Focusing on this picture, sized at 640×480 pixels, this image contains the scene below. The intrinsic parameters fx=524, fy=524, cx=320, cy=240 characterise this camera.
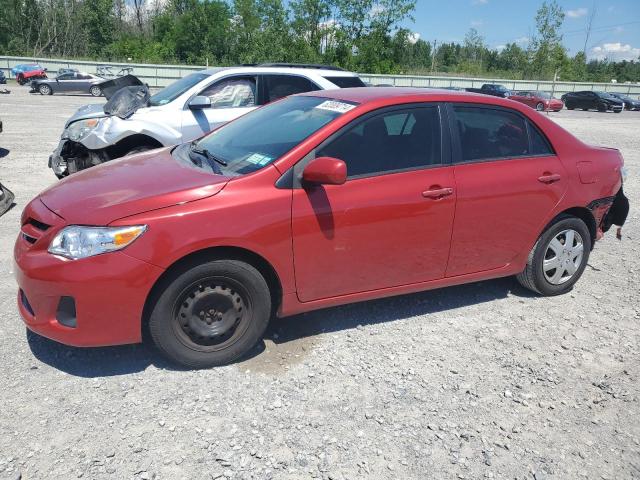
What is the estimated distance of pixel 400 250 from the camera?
3688mm

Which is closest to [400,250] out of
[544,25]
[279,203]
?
[279,203]

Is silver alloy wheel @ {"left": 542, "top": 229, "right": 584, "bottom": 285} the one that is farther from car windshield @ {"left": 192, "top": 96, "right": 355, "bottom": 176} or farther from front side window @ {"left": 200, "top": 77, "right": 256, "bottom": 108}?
front side window @ {"left": 200, "top": 77, "right": 256, "bottom": 108}

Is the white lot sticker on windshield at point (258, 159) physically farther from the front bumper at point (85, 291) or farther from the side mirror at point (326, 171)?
the front bumper at point (85, 291)

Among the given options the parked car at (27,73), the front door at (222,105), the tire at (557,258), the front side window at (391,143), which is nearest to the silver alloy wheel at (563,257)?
the tire at (557,258)

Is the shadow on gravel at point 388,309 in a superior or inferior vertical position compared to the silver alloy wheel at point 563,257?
inferior

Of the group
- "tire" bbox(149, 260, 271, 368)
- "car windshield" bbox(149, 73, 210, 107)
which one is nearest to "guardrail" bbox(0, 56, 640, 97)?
Result: "car windshield" bbox(149, 73, 210, 107)

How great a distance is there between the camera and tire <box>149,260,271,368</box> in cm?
310

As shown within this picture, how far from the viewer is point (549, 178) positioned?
4.21 meters

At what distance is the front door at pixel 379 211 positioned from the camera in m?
3.38

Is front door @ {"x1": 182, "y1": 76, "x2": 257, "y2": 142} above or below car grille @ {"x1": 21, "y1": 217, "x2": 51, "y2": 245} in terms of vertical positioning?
above

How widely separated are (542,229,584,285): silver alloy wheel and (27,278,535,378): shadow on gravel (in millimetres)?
295

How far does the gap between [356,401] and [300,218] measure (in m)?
1.16

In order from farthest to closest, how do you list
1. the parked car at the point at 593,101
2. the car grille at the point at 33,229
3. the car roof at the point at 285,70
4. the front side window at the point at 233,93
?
1. the parked car at the point at 593,101
2. the car roof at the point at 285,70
3. the front side window at the point at 233,93
4. the car grille at the point at 33,229

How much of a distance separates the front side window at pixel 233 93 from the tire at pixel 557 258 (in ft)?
15.4
